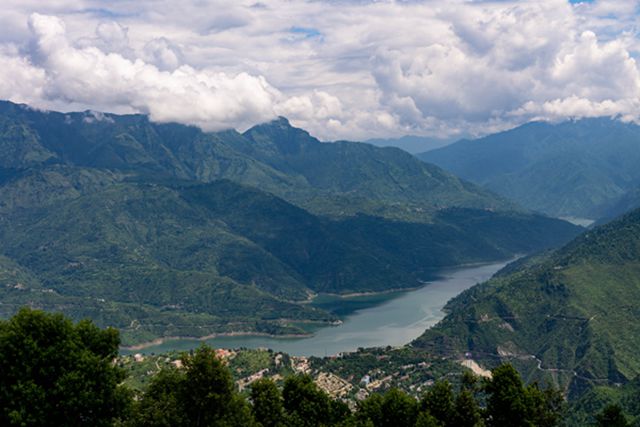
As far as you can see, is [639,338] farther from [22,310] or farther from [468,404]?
[22,310]

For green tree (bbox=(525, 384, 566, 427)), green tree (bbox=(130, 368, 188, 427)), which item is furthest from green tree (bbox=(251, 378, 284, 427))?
green tree (bbox=(525, 384, 566, 427))

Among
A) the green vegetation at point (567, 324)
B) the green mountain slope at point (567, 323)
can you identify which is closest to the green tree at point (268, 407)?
the green vegetation at point (567, 324)

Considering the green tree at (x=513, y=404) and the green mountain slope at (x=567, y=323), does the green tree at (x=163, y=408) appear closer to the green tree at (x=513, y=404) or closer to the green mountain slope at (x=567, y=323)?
the green tree at (x=513, y=404)

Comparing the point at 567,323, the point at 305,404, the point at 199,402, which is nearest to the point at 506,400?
the point at 305,404

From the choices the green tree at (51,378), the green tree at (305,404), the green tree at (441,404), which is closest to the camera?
the green tree at (51,378)

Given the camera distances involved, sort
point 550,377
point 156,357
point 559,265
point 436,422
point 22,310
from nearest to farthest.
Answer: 1. point 22,310
2. point 436,422
3. point 156,357
4. point 550,377
5. point 559,265

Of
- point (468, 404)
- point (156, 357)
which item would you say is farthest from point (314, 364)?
point (468, 404)
